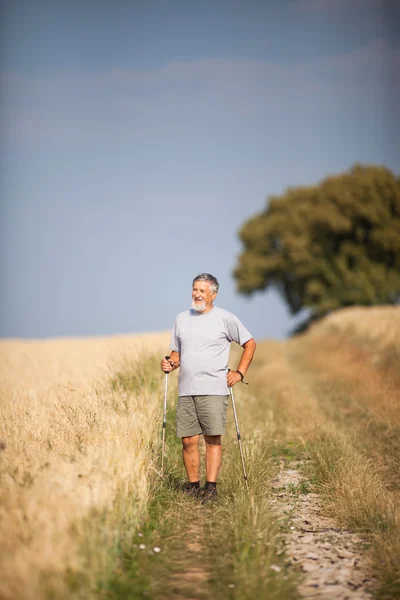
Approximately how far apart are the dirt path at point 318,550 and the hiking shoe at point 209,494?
27.5 inches

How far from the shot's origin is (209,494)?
722 cm

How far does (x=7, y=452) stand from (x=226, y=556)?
2.24 meters

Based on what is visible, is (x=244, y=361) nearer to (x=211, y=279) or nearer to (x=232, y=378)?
(x=232, y=378)

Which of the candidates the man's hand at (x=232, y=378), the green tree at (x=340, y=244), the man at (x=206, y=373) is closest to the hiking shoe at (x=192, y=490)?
the man at (x=206, y=373)

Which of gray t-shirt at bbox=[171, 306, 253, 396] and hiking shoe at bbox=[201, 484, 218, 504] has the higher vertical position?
gray t-shirt at bbox=[171, 306, 253, 396]

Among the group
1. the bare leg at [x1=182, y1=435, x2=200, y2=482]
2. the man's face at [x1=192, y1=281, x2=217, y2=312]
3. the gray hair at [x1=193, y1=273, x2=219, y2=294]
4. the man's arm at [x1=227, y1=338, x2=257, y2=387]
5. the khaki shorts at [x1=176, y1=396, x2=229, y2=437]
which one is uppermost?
the gray hair at [x1=193, y1=273, x2=219, y2=294]

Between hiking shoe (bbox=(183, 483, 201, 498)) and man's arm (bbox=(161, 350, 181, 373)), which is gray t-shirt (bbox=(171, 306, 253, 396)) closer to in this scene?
man's arm (bbox=(161, 350, 181, 373))

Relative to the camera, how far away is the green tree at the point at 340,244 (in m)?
41.7

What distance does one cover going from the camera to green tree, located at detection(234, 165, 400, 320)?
41.7m

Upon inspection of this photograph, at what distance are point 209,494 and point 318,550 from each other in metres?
1.70

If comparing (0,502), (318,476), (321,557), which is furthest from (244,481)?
(0,502)

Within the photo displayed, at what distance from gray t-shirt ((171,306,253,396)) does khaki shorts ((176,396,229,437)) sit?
3.7 inches

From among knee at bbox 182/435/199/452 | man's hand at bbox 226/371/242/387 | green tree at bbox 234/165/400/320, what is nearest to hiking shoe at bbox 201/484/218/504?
knee at bbox 182/435/199/452

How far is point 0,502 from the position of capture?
4.84m
